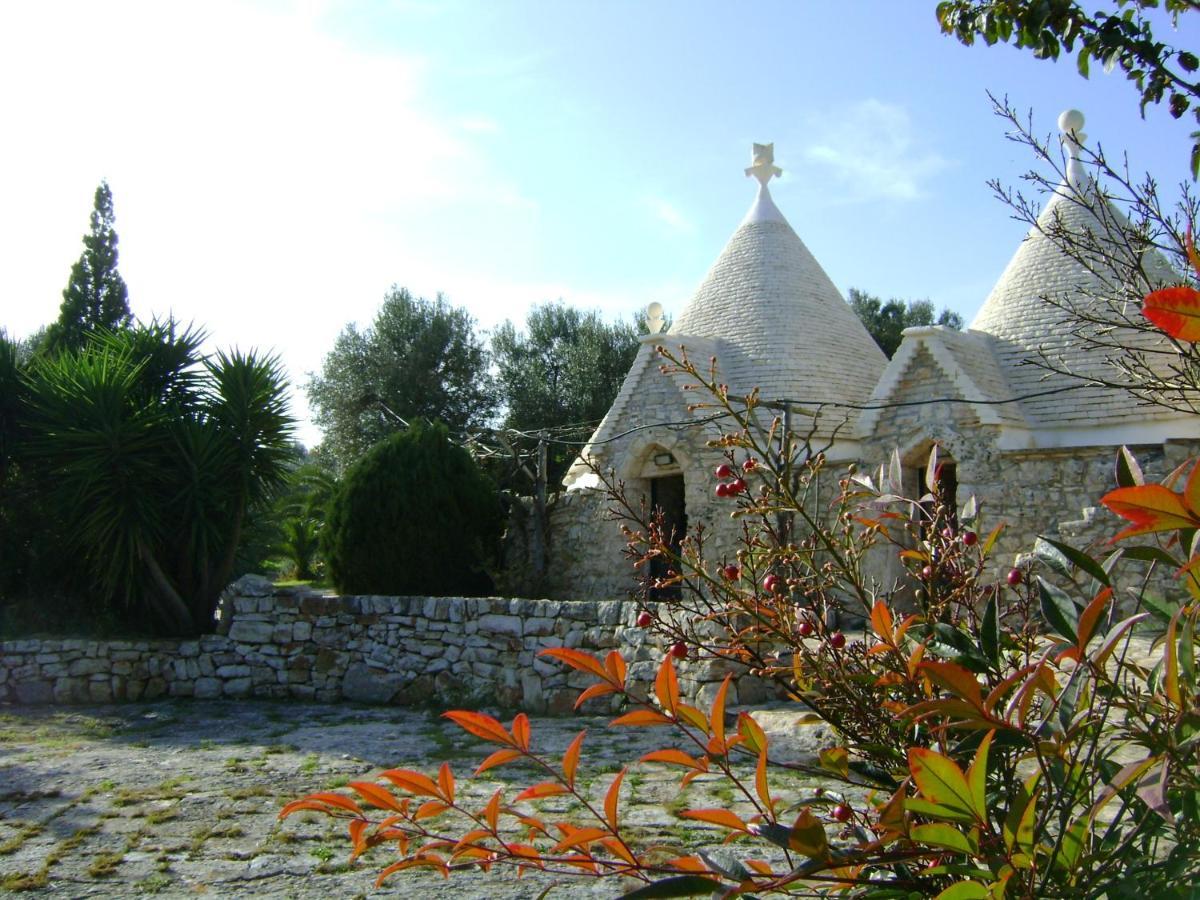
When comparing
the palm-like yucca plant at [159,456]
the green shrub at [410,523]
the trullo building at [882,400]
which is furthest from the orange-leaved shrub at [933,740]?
the green shrub at [410,523]

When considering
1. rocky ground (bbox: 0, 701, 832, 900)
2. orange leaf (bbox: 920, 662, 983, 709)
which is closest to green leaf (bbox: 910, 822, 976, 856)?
orange leaf (bbox: 920, 662, 983, 709)

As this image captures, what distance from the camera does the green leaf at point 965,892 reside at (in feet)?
4.58

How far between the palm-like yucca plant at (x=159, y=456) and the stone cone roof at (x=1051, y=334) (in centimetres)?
902

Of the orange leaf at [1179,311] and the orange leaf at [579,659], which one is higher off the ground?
the orange leaf at [1179,311]

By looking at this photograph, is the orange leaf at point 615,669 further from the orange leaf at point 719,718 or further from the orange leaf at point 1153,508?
the orange leaf at point 1153,508

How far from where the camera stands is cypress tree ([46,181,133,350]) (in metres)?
20.2

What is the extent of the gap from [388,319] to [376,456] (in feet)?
42.5

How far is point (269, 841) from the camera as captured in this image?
4.81 metres

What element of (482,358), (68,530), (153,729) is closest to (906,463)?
(153,729)

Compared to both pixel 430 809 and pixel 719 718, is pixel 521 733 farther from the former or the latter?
pixel 719 718

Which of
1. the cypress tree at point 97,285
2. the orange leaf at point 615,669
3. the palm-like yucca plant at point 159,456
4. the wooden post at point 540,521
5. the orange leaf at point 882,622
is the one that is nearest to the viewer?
the orange leaf at point 615,669

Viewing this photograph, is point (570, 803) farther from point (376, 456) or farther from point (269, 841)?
point (376, 456)

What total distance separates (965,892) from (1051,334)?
12.5 meters

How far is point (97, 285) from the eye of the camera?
20828 mm
